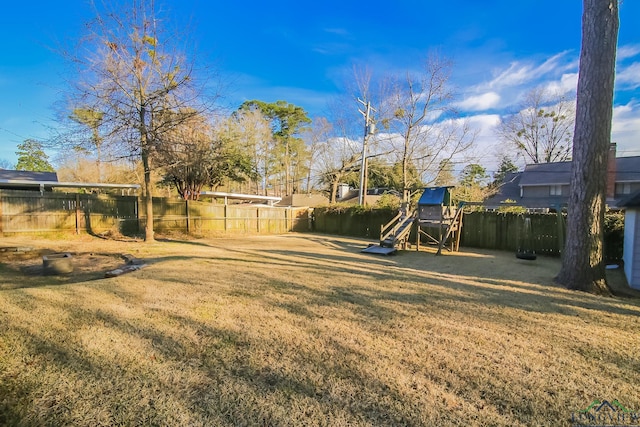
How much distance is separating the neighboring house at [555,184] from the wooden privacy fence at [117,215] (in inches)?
584

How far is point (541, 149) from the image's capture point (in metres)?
26.5

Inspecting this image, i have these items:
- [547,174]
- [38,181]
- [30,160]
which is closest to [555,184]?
[547,174]

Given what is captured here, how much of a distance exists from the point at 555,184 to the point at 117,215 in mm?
26954

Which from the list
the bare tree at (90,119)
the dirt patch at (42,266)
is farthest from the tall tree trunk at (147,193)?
the dirt patch at (42,266)

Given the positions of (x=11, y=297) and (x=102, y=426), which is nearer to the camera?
(x=102, y=426)

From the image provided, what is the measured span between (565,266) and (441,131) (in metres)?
15.9

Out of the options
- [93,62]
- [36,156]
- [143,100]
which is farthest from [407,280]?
[36,156]

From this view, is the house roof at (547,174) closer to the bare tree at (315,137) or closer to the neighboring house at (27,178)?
the bare tree at (315,137)

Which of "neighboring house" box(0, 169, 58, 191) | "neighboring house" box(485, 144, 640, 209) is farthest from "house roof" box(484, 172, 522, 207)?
"neighboring house" box(0, 169, 58, 191)

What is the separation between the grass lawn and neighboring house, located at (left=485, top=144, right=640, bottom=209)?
17372 millimetres

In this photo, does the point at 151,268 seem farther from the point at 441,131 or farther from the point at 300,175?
the point at 300,175

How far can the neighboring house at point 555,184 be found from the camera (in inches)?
760

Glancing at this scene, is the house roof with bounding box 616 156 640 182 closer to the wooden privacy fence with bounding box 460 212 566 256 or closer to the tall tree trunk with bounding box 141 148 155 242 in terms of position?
the wooden privacy fence with bounding box 460 212 566 256

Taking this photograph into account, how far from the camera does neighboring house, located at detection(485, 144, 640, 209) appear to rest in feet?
63.3
